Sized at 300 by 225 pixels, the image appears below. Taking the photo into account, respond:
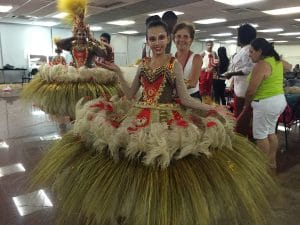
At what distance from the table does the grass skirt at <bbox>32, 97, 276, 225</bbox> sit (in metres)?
13.0

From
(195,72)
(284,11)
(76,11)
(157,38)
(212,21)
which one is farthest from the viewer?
(212,21)

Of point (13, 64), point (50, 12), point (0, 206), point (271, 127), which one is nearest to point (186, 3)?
point (50, 12)

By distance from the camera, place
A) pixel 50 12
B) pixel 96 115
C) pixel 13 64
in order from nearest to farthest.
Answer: pixel 96 115
pixel 50 12
pixel 13 64

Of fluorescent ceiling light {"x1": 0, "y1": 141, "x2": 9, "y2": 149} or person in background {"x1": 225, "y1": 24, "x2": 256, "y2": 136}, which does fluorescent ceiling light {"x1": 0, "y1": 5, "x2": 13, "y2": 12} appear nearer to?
fluorescent ceiling light {"x1": 0, "y1": 141, "x2": 9, "y2": 149}

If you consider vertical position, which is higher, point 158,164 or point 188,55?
point 188,55

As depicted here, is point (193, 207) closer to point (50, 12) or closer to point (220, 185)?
point (220, 185)

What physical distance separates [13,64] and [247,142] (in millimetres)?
13804

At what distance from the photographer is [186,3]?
24.9 feet

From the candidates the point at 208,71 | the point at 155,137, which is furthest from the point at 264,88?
the point at 208,71

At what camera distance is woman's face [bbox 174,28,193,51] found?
207 cm

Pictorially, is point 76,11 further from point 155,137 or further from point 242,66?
point 155,137

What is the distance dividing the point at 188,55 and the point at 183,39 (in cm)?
12

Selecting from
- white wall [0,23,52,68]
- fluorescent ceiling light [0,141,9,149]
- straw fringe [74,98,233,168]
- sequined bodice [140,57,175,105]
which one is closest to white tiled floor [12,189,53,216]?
straw fringe [74,98,233,168]

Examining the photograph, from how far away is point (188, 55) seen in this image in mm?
2129
